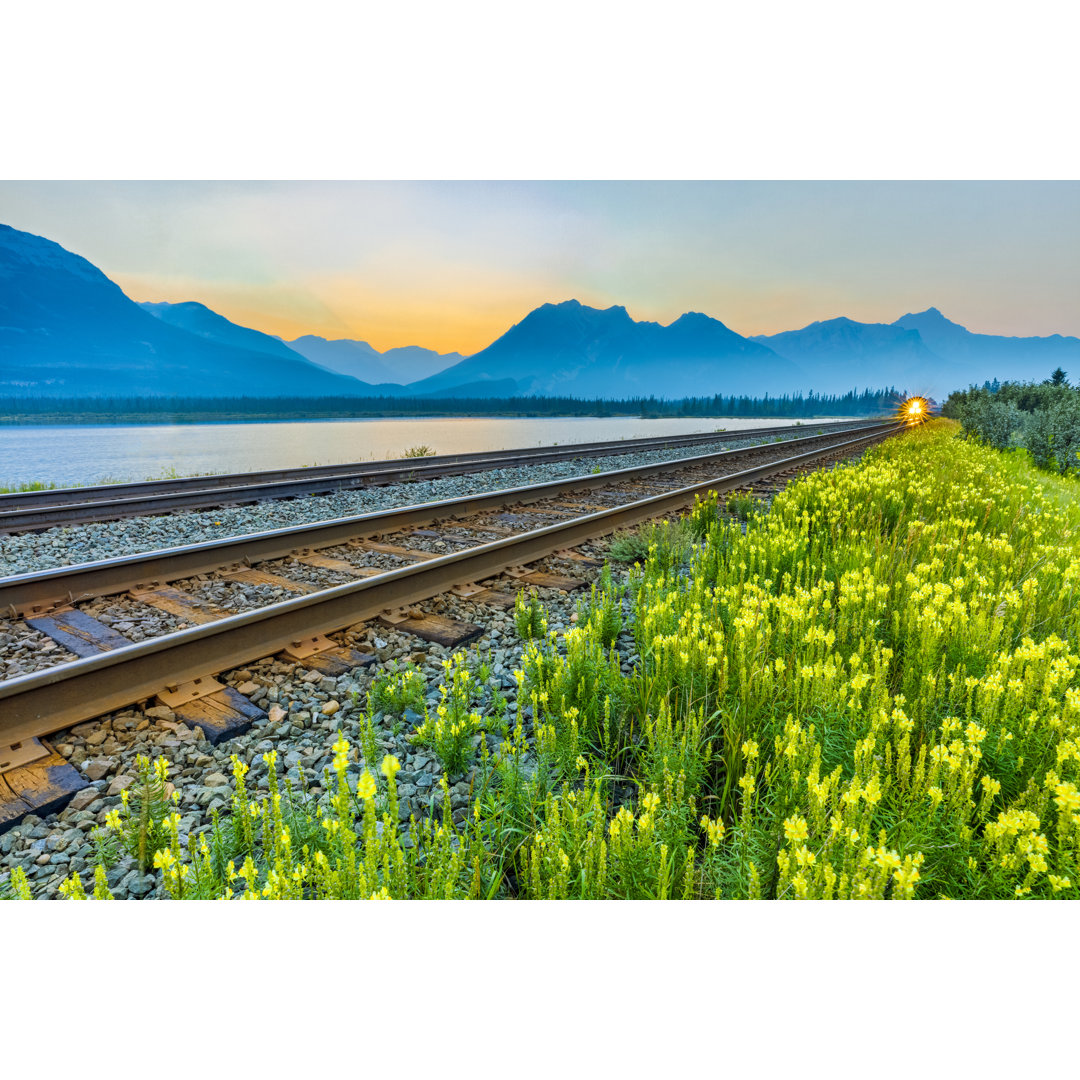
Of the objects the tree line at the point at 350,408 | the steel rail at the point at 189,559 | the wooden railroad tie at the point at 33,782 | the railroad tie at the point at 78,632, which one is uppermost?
the tree line at the point at 350,408

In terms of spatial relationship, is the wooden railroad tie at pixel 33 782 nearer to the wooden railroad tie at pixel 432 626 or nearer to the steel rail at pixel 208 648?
the steel rail at pixel 208 648

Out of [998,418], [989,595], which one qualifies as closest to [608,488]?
[989,595]

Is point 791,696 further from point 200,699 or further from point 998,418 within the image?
point 998,418

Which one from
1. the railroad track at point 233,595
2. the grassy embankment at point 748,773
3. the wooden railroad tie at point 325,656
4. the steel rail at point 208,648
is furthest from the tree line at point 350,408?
the grassy embankment at point 748,773

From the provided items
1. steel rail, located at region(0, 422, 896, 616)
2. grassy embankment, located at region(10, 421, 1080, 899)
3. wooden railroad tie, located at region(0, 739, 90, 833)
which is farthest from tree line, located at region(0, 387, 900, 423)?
grassy embankment, located at region(10, 421, 1080, 899)

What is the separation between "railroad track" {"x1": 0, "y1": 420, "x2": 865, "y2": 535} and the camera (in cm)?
841

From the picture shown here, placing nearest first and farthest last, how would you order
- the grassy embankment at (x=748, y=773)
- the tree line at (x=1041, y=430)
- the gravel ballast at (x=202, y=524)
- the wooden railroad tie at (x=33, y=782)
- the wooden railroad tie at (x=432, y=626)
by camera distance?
1. the grassy embankment at (x=748, y=773)
2. the wooden railroad tie at (x=33, y=782)
3. the wooden railroad tie at (x=432, y=626)
4. the gravel ballast at (x=202, y=524)
5. the tree line at (x=1041, y=430)

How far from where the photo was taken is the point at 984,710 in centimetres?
230

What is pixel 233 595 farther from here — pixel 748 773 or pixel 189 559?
pixel 748 773

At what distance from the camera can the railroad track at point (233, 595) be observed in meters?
3.27

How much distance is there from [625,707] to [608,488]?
9.46m

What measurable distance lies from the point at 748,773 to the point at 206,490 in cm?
1042

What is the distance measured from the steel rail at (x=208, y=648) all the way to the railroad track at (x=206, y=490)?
5.84 metres

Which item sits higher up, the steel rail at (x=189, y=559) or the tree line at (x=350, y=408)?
the tree line at (x=350, y=408)
